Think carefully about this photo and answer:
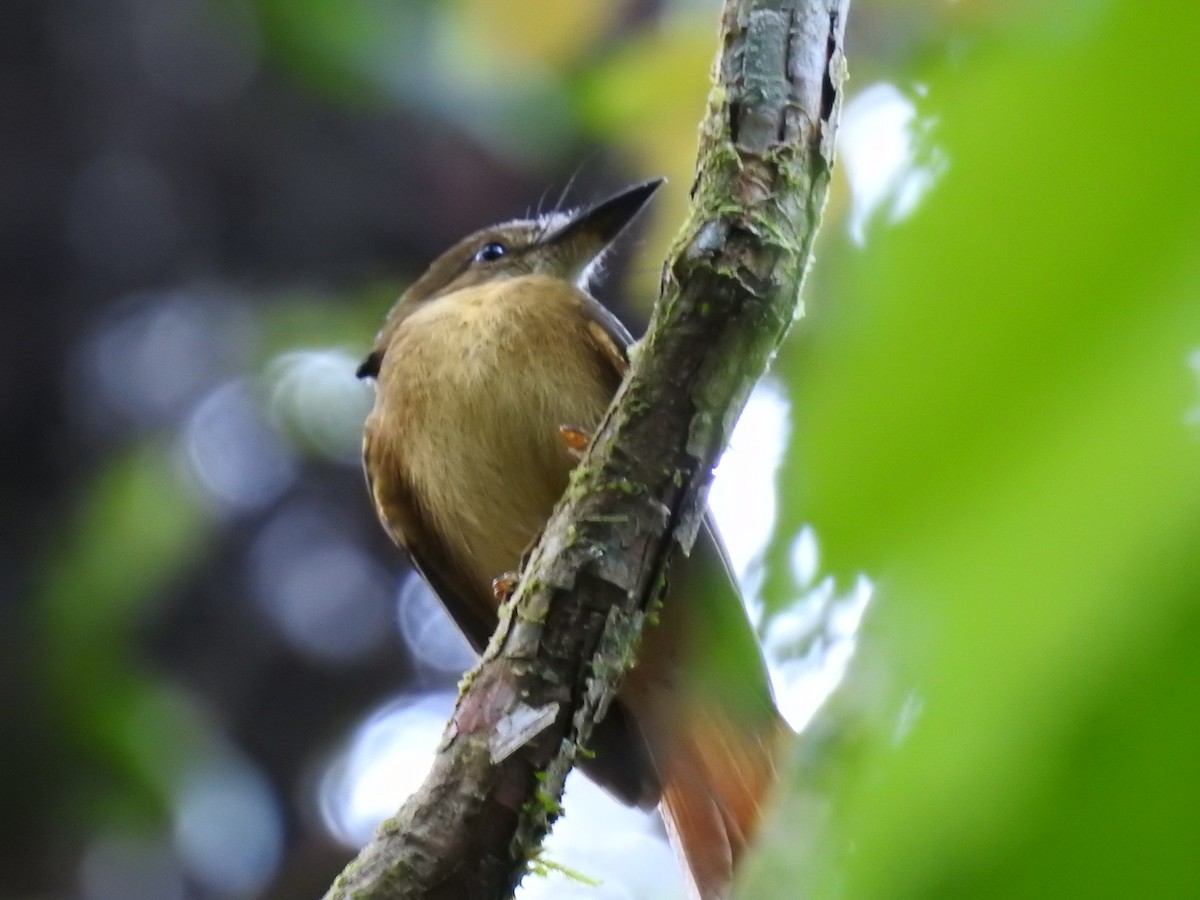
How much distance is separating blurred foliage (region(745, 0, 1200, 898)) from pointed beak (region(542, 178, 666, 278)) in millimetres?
2738

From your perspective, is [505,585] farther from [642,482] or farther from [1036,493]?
[1036,493]

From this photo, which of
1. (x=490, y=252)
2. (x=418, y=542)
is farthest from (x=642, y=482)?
(x=490, y=252)

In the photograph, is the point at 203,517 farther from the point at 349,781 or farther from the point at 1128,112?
the point at 1128,112

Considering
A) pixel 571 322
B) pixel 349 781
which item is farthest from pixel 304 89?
pixel 349 781

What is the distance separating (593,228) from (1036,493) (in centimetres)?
299

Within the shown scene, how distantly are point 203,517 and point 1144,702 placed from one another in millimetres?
3800

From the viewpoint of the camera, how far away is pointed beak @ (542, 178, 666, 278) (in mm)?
3035

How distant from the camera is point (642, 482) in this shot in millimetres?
1606

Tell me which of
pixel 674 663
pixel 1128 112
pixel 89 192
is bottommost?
pixel 1128 112

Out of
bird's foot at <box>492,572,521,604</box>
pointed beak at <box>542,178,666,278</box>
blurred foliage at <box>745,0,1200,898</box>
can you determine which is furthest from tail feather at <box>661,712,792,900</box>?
blurred foliage at <box>745,0,1200,898</box>

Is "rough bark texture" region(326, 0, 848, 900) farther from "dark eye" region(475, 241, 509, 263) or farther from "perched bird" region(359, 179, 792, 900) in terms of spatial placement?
"dark eye" region(475, 241, 509, 263)

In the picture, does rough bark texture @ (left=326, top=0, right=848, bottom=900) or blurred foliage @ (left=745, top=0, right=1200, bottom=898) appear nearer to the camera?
blurred foliage @ (left=745, top=0, right=1200, bottom=898)

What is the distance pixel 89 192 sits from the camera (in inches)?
152

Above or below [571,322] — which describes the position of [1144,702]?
below
